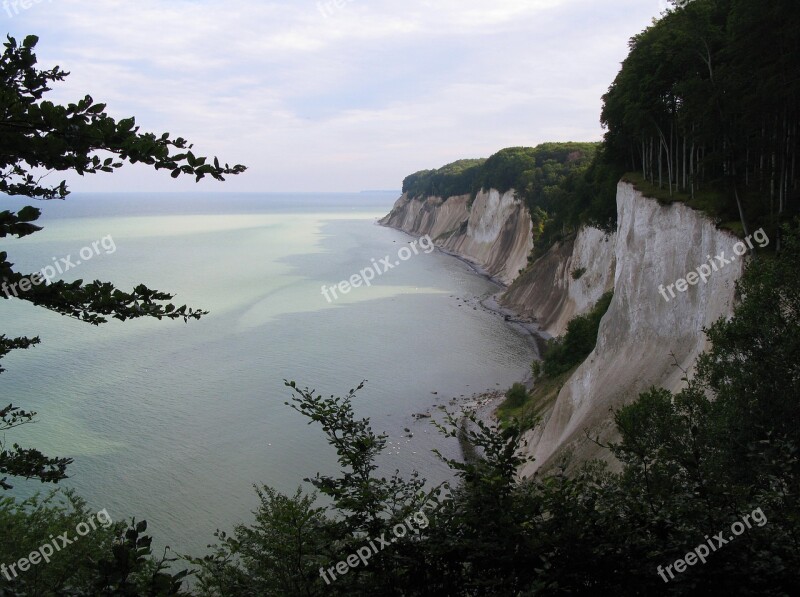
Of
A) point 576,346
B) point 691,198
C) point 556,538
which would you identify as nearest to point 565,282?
point 576,346

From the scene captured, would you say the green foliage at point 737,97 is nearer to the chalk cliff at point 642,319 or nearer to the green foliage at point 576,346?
the chalk cliff at point 642,319

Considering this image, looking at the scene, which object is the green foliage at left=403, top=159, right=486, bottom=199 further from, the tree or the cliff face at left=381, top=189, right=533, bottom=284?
the tree

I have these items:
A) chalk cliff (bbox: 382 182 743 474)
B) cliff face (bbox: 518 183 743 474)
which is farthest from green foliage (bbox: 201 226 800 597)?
cliff face (bbox: 518 183 743 474)

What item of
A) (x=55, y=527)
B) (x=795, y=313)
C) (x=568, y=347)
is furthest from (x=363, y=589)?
(x=568, y=347)

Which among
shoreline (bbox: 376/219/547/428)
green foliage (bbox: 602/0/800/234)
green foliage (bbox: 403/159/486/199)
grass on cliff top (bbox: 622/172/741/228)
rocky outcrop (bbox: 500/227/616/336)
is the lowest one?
shoreline (bbox: 376/219/547/428)

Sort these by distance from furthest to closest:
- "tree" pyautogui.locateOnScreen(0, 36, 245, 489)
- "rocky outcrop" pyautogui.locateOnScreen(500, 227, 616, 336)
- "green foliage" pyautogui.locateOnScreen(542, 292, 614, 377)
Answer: "rocky outcrop" pyautogui.locateOnScreen(500, 227, 616, 336) < "green foliage" pyautogui.locateOnScreen(542, 292, 614, 377) < "tree" pyautogui.locateOnScreen(0, 36, 245, 489)

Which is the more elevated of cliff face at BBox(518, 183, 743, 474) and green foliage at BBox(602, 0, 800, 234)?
green foliage at BBox(602, 0, 800, 234)

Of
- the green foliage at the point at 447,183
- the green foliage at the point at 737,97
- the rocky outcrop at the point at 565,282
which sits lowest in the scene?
the rocky outcrop at the point at 565,282

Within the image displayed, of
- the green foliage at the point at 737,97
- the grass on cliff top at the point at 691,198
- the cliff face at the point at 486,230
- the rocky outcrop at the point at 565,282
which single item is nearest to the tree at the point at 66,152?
the green foliage at the point at 737,97
